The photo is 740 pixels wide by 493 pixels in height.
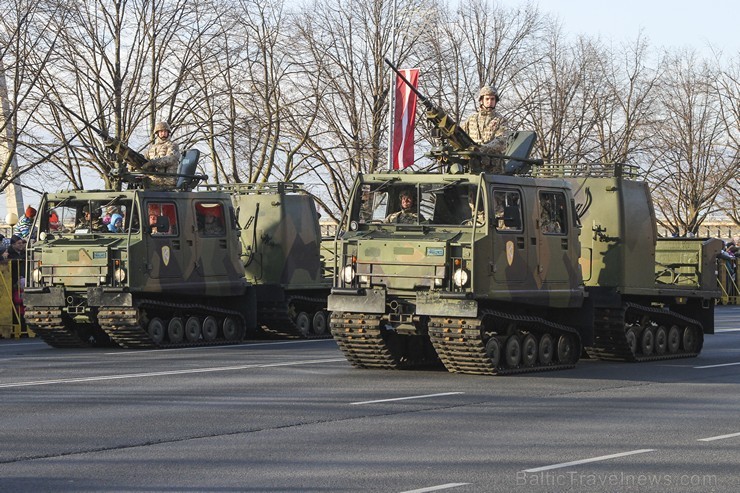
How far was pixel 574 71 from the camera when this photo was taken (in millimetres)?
51062

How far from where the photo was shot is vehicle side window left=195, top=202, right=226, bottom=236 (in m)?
24.2

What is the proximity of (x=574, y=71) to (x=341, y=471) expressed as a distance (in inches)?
1656

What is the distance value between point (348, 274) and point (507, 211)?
7.56 feet

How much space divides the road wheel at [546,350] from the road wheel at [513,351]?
0.52 metres

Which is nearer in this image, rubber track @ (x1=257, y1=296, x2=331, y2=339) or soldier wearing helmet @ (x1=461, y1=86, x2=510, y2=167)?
soldier wearing helmet @ (x1=461, y1=86, x2=510, y2=167)

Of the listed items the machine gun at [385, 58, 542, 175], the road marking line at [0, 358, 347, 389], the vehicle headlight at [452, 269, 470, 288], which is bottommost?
the road marking line at [0, 358, 347, 389]

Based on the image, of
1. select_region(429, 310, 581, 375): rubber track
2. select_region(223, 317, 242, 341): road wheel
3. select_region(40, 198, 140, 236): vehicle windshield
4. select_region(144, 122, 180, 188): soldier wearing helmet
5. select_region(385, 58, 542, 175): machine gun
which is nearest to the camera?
select_region(429, 310, 581, 375): rubber track

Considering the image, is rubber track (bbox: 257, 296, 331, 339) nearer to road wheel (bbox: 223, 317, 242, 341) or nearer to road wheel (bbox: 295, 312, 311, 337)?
road wheel (bbox: 295, 312, 311, 337)

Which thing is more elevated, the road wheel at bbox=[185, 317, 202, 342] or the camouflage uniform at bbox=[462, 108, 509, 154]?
the camouflage uniform at bbox=[462, 108, 509, 154]

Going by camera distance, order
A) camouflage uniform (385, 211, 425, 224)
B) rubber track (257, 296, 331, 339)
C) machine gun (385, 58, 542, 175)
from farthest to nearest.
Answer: rubber track (257, 296, 331, 339)
machine gun (385, 58, 542, 175)
camouflage uniform (385, 211, 425, 224)

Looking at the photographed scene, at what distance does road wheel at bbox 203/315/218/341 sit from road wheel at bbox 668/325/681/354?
796 centimetres

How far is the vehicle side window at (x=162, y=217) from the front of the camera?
76.0ft

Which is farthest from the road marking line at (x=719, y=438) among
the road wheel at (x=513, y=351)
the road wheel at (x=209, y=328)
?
the road wheel at (x=209, y=328)

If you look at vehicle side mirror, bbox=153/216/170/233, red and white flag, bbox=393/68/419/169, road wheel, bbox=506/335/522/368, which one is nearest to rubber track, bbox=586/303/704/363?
road wheel, bbox=506/335/522/368
